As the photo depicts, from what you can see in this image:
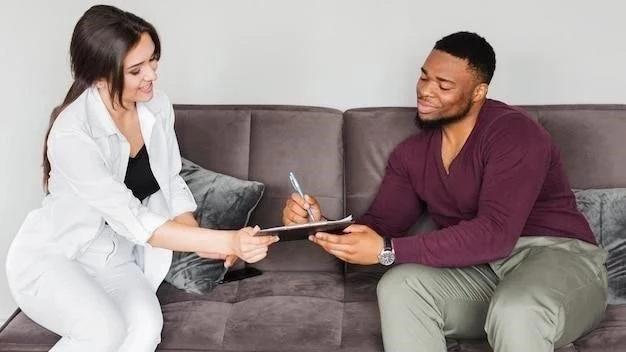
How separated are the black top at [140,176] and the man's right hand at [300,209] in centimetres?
39

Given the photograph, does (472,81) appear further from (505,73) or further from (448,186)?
(505,73)

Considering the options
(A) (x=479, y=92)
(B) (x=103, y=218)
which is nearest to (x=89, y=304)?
(B) (x=103, y=218)

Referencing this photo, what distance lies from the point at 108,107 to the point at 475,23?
137 cm

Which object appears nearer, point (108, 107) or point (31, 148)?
point (108, 107)

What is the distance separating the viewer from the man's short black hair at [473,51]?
2.33 m

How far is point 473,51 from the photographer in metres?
2.34

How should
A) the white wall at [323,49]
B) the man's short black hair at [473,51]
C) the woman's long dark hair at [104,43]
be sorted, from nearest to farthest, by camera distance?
the woman's long dark hair at [104,43]
the man's short black hair at [473,51]
the white wall at [323,49]

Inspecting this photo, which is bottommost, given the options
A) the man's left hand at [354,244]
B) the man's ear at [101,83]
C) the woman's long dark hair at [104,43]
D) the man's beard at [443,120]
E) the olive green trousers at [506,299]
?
the olive green trousers at [506,299]

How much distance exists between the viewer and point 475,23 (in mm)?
2980

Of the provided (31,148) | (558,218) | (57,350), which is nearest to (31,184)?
(31,148)

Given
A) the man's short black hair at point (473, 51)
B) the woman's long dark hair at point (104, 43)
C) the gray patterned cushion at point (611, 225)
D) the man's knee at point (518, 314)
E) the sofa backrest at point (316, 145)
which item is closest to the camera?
the man's knee at point (518, 314)

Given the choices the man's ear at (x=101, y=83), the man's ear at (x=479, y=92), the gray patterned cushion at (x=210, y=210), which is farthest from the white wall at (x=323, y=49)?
the man's ear at (x=101, y=83)

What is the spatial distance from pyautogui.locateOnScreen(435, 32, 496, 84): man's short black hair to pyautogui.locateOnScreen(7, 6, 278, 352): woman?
740mm

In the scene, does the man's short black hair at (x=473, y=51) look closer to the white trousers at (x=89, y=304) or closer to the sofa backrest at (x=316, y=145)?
the sofa backrest at (x=316, y=145)
